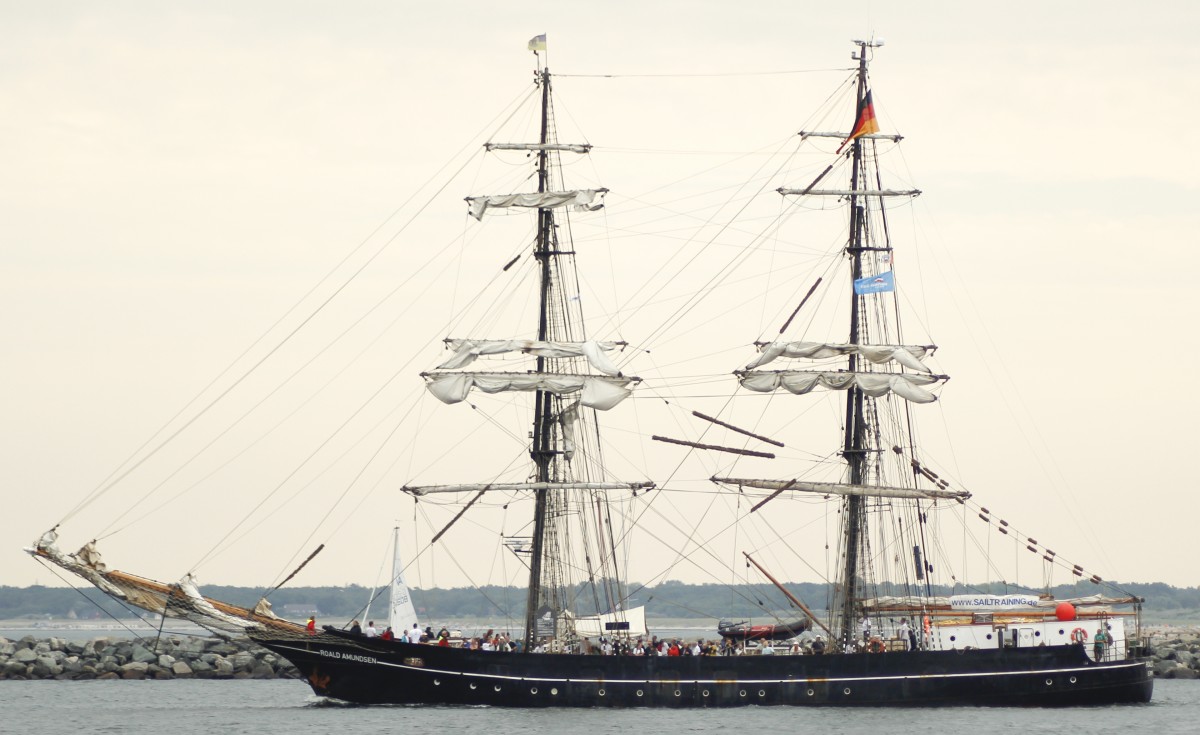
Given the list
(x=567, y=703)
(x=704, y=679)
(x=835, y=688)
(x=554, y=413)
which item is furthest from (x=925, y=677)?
(x=554, y=413)

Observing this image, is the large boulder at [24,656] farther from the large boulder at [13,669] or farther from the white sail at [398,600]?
the white sail at [398,600]

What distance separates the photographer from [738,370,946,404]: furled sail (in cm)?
7012

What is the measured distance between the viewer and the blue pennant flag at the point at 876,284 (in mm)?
69625

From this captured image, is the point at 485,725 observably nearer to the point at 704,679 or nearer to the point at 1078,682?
the point at 704,679

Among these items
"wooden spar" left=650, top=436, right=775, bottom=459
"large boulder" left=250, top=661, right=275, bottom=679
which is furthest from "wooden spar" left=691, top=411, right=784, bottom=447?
"large boulder" left=250, top=661, right=275, bottom=679

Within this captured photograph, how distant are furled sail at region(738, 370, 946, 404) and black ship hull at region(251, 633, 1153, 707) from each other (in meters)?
11.0

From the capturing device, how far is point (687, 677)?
64.8m

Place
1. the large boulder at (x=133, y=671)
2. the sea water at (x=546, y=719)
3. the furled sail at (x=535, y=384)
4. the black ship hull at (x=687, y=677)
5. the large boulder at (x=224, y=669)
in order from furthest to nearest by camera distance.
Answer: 1. the large boulder at (x=224, y=669)
2. the large boulder at (x=133, y=671)
3. the furled sail at (x=535, y=384)
4. the black ship hull at (x=687, y=677)
5. the sea water at (x=546, y=719)

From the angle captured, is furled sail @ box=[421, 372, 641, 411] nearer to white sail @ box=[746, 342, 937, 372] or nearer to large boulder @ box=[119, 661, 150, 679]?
white sail @ box=[746, 342, 937, 372]

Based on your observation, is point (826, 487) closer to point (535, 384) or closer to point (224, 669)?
point (535, 384)

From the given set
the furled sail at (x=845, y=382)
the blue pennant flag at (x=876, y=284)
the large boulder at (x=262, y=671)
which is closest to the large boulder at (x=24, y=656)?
the large boulder at (x=262, y=671)

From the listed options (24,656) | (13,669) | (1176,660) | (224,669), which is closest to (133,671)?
(224,669)

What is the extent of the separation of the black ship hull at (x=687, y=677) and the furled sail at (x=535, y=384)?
1062cm

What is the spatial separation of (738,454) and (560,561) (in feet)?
26.3
